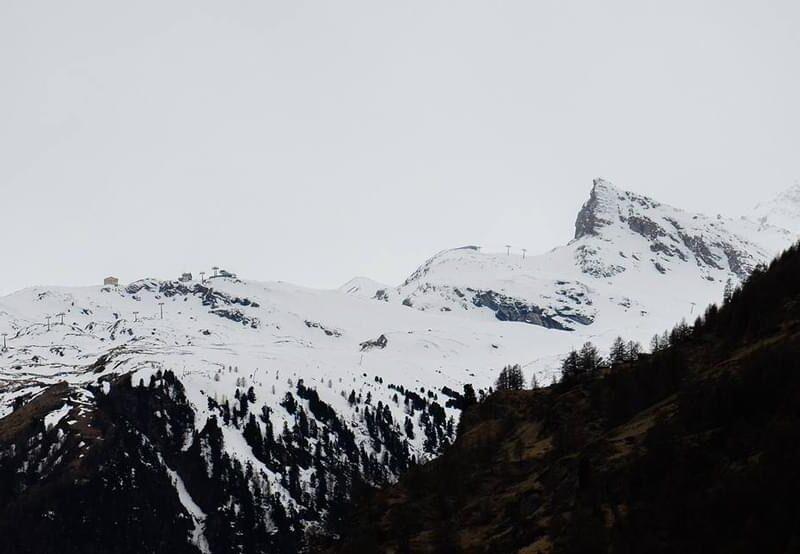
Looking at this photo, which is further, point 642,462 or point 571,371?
point 571,371

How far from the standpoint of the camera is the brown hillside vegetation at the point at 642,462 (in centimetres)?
6359

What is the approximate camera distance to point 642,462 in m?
75.3

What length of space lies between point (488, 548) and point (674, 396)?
2749 cm

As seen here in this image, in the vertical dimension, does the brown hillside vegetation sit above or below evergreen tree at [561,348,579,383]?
below

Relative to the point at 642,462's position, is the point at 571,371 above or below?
above

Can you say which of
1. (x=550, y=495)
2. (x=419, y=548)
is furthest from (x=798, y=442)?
(x=419, y=548)

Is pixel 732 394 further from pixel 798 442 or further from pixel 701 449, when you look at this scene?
pixel 798 442

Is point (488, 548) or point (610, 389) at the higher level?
point (610, 389)

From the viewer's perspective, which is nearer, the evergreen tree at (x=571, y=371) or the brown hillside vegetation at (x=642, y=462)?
the brown hillside vegetation at (x=642, y=462)

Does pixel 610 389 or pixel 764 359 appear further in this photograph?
pixel 610 389

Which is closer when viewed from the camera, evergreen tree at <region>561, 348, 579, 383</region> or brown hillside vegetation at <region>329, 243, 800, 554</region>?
brown hillside vegetation at <region>329, 243, 800, 554</region>

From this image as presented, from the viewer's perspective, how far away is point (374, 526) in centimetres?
9794

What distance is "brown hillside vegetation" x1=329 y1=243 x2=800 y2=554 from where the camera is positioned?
63594 millimetres

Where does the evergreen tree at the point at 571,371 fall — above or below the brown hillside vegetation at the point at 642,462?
above
